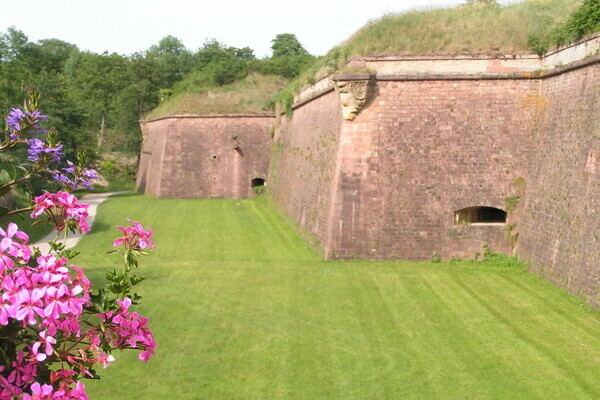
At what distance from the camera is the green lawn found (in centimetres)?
731

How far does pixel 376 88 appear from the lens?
13.8 m

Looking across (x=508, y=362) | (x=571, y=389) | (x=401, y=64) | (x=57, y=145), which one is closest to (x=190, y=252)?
(x=401, y=64)

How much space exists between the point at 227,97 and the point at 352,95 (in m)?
16.9

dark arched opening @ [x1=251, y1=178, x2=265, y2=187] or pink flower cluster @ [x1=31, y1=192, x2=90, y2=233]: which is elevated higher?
pink flower cluster @ [x1=31, y1=192, x2=90, y2=233]

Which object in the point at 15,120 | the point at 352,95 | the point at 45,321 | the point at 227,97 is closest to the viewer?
the point at 45,321

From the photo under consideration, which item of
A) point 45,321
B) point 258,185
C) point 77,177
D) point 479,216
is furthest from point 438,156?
point 258,185

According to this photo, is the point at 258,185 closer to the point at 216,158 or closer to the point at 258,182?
the point at 258,182

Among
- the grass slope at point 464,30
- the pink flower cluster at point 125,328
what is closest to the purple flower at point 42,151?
the pink flower cluster at point 125,328

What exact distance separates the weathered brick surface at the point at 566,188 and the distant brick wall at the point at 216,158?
16596mm

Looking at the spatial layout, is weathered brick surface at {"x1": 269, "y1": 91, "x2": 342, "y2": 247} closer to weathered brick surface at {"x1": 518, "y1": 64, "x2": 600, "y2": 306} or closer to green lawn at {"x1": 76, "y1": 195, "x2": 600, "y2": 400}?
green lawn at {"x1": 76, "y1": 195, "x2": 600, "y2": 400}

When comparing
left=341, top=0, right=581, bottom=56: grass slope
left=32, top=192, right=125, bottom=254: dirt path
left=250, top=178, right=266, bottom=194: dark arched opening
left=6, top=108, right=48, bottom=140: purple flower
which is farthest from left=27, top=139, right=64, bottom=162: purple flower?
left=250, top=178, right=266, bottom=194: dark arched opening

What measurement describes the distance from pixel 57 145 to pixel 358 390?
509 centimetres

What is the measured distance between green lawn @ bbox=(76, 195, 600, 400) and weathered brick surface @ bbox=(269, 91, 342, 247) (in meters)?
1.69

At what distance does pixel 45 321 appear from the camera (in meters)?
2.41
